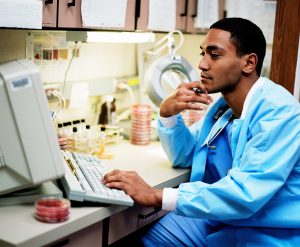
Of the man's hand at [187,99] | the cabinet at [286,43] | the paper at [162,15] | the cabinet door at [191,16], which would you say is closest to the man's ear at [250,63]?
the man's hand at [187,99]

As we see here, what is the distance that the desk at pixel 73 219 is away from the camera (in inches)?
45.1

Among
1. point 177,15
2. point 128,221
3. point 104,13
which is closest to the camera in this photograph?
point 128,221

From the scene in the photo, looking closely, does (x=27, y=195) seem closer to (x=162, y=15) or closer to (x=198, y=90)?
(x=198, y=90)

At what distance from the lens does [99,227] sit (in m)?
1.46

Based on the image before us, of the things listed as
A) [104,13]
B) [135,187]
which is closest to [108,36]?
[104,13]

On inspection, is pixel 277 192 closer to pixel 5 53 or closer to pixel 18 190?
pixel 18 190

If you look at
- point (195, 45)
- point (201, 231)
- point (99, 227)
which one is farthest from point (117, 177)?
point (195, 45)

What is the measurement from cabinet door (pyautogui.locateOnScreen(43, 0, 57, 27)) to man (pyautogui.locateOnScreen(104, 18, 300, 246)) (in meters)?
0.57

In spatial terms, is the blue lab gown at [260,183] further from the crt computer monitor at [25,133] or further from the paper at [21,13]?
the paper at [21,13]

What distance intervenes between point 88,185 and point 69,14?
663mm

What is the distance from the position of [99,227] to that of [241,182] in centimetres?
50

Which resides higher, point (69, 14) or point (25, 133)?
point (69, 14)

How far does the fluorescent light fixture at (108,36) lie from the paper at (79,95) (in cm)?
36

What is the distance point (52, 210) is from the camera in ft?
3.97
